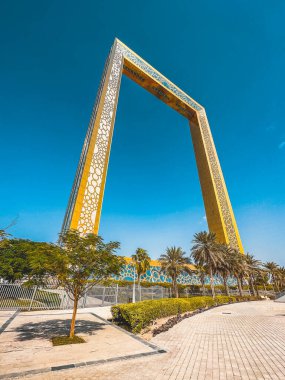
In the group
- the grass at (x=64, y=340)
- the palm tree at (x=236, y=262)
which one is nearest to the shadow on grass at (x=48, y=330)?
the grass at (x=64, y=340)

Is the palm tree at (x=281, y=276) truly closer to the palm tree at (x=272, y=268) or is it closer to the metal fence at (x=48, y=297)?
the palm tree at (x=272, y=268)

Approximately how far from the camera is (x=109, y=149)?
26.6m

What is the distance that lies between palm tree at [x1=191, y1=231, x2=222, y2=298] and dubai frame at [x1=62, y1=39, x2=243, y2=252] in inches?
280

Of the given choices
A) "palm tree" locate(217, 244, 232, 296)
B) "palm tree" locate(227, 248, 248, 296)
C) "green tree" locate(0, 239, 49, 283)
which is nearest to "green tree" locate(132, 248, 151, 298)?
"palm tree" locate(217, 244, 232, 296)

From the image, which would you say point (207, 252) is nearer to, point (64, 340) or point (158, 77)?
point (64, 340)

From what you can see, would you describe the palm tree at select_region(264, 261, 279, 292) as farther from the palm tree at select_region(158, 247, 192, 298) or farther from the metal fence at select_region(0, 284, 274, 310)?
the metal fence at select_region(0, 284, 274, 310)

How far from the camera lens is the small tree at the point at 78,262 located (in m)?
7.43

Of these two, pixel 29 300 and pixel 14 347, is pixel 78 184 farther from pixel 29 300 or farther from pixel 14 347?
pixel 14 347

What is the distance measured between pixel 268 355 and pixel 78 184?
20.6m

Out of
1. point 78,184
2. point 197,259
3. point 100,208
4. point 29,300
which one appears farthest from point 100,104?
point 197,259

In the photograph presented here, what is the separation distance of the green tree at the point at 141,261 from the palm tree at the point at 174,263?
7.74 ft

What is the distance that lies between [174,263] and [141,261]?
16.5 feet

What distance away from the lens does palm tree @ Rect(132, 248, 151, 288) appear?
30.5 meters

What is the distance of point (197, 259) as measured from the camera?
29.4 metres
